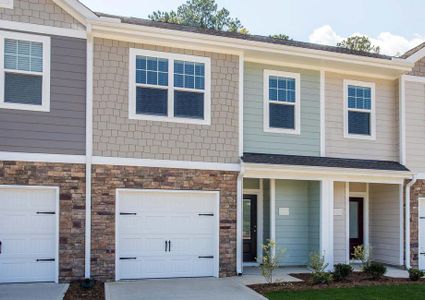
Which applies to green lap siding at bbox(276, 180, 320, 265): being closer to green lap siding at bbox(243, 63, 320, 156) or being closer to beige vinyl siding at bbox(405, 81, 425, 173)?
green lap siding at bbox(243, 63, 320, 156)

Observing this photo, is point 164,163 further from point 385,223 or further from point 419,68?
point 419,68

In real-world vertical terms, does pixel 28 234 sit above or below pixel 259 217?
below

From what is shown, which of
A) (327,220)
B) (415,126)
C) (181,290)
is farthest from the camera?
(415,126)

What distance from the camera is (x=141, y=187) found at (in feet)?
41.5

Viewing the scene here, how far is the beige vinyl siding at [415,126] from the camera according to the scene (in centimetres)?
1591

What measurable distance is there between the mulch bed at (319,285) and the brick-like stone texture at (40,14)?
754cm

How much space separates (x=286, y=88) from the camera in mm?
14875

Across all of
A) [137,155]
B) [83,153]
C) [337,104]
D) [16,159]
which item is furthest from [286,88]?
[16,159]

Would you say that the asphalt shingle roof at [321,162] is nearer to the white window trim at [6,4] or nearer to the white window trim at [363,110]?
the white window trim at [363,110]

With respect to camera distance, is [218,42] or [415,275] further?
[218,42]

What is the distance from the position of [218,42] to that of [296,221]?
19.3 ft

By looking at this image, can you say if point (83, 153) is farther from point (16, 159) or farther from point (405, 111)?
point (405, 111)

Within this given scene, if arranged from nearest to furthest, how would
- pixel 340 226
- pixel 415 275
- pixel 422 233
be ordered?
pixel 415 275, pixel 340 226, pixel 422 233

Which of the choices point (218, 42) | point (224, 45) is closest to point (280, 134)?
point (224, 45)
